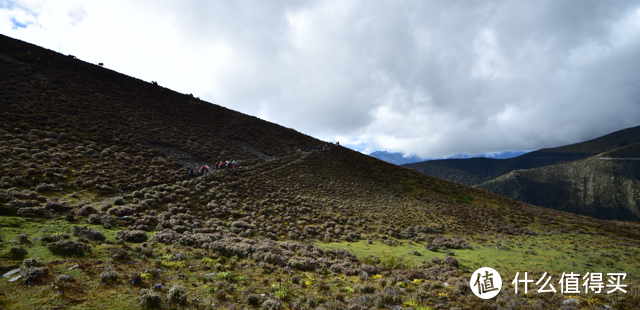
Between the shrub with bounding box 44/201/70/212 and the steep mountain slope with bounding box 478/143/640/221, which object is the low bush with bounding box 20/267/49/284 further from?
the steep mountain slope with bounding box 478/143/640/221

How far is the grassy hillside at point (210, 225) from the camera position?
27.9ft

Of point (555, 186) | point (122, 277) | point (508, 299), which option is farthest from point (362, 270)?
point (555, 186)

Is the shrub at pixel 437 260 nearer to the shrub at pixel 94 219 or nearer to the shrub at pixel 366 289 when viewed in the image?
the shrub at pixel 366 289

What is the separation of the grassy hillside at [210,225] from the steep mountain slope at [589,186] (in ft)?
558

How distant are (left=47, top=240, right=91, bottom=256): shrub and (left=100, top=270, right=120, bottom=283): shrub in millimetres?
2548

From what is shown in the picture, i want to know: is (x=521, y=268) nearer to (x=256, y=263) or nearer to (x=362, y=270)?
(x=362, y=270)

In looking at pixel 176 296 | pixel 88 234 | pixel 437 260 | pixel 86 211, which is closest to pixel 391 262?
pixel 437 260

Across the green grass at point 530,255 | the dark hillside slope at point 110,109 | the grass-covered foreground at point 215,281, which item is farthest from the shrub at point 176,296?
the dark hillside slope at point 110,109

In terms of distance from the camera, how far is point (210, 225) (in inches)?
693

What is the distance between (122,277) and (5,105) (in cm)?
3765

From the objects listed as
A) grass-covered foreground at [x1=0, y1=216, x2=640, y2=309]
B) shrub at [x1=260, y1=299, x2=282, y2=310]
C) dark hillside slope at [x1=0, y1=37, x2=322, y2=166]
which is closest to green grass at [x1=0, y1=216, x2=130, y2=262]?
grass-covered foreground at [x1=0, y1=216, x2=640, y2=309]

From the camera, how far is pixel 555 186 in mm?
166625

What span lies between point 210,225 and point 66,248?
29.9 ft

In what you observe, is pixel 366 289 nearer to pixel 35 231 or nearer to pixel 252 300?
pixel 252 300
